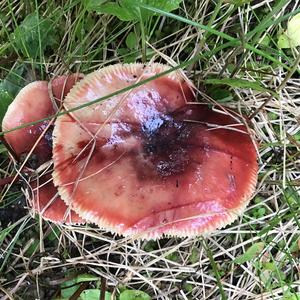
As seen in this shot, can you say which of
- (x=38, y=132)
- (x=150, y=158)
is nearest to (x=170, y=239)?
(x=150, y=158)

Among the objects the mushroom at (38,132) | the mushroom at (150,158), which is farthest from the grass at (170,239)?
the mushroom at (150,158)

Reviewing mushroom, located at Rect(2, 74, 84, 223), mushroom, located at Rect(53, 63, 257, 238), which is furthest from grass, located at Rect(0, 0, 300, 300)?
mushroom, located at Rect(53, 63, 257, 238)

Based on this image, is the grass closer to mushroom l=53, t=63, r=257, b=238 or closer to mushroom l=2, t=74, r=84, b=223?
mushroom l=2, t=74, r=84, b=223

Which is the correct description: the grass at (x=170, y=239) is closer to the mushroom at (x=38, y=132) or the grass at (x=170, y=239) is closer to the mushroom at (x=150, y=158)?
the mushroom at (x=38, y=132)

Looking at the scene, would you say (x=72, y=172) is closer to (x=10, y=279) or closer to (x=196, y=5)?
(x=10, y=279)

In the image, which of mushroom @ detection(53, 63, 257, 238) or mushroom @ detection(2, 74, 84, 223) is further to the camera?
mushroom @ detection(2, 74, 84, 223)

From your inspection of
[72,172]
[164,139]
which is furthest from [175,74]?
[72,172]

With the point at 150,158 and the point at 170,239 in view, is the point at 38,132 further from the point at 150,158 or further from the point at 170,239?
the point at 170,239
